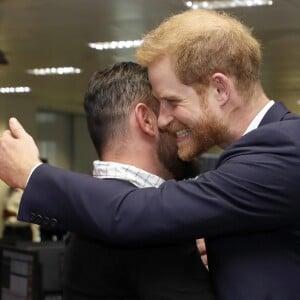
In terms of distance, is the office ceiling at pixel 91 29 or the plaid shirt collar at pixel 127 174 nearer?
the plaid shirt collar at pixel 127 174

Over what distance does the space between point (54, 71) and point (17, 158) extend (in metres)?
9.59

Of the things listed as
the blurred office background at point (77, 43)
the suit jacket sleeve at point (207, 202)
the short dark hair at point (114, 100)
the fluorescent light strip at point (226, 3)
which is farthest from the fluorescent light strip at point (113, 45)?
the suit jacket sleeve at point (207, 202)

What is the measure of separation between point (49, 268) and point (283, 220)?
159 cm

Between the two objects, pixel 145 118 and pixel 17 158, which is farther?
pixel 145 118

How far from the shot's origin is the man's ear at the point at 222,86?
3.91ft

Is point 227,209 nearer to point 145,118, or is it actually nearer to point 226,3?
point 145,118

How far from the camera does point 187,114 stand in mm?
1235

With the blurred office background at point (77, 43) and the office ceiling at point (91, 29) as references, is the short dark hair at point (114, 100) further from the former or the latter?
the office ceiling at point (91, 29)

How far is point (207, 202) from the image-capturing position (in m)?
1.11

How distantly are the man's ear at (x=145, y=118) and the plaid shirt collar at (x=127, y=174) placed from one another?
77 millimetres

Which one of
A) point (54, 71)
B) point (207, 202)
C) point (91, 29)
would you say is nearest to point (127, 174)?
point (207, 202)

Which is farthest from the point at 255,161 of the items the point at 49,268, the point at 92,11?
the point at 92,11

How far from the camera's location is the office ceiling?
21.3 ft

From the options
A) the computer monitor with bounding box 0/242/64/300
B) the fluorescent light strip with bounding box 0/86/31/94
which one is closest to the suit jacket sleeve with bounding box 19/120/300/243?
the computer monitor with bounding box 0/242/64/300
